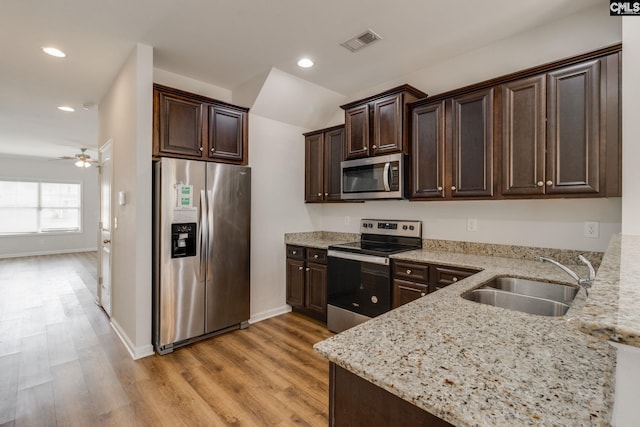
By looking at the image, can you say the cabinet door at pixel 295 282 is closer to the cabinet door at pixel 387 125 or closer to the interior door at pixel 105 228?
the cabinet door at pixel 387 125

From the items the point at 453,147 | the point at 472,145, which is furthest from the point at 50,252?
the point at 472,145

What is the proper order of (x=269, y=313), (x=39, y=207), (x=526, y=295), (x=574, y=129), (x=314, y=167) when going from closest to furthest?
(x=526, y=295) → (x=574, y=129) → (x=269, y=313) → (x=314, y=167) → (x=39, y=207)

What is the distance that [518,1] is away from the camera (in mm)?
2164

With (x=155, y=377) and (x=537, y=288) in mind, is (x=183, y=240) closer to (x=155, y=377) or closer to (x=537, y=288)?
(x=155, y=377)

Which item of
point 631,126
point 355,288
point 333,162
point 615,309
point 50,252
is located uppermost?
point 333,162

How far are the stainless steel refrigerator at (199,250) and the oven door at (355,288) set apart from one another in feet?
3.14

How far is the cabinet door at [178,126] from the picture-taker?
9.38 feet

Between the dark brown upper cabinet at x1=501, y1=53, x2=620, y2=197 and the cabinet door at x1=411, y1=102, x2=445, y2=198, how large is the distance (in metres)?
0.51

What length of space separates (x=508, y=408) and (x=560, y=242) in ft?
7.60

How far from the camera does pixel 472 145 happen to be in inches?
101

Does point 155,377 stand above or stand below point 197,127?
below

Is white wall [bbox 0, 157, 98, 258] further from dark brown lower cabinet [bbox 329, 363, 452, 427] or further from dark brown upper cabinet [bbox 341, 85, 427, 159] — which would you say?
dark brown lower cabinet [bbox 329, 363, 452, 427]

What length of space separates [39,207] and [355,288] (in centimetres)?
936

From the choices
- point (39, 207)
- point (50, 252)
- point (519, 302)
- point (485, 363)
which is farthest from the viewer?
point (50, 252)
